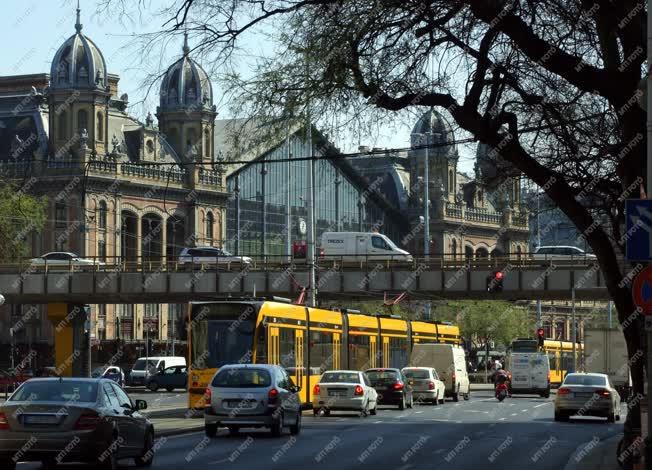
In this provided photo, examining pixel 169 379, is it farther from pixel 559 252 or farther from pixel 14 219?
pixel 559 252

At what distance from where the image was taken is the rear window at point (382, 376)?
163 feet

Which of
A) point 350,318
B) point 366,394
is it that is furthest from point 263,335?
point 350,318

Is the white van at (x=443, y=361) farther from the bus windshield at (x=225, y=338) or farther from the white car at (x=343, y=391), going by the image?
the bus windshield at (x=225, y=338)

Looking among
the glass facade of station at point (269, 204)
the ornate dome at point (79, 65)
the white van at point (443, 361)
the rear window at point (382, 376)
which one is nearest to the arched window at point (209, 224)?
the glass facade of station at point (269, 204)

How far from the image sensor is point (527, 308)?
461 feet

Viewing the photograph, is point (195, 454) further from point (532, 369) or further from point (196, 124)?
point (196, 124)

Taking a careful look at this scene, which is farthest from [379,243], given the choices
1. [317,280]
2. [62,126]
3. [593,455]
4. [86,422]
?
[86,422]

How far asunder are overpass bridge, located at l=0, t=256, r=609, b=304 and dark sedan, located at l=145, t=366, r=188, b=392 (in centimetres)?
462

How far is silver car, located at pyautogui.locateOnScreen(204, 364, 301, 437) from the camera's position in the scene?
103ft

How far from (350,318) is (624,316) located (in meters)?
27.2

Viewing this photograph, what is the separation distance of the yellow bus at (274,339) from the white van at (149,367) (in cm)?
3118

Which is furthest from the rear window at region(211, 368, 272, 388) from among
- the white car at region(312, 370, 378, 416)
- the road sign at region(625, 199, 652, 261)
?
the road sign at region(625, 199, 652, 261)

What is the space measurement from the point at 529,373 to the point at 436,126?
5316cm

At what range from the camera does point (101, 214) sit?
4483 inches
